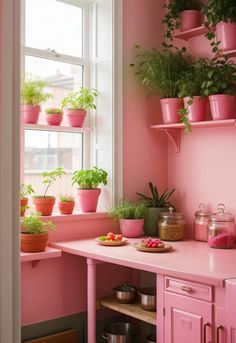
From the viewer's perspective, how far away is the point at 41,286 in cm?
298

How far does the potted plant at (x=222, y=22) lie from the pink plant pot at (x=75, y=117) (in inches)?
38.2

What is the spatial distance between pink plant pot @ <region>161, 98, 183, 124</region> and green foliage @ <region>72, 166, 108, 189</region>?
23.2 inches

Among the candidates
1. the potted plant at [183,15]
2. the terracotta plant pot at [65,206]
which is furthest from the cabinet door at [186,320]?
the potted plant at [183,15]

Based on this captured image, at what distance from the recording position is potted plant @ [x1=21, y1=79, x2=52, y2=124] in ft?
9.92

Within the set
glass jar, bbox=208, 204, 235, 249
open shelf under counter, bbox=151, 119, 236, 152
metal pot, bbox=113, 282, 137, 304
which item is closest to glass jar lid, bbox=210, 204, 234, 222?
glass jar, bbox=208, 204, 235, 249

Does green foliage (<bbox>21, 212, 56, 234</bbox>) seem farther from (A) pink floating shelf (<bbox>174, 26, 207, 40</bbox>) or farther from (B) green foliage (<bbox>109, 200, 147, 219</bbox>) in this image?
(A) pink floating shelf (<bbox>174, 26, 207, 40</bbox>)

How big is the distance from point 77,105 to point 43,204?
0.74 m

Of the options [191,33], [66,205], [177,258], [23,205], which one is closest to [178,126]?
[191,33]

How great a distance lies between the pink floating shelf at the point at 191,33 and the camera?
3200 millimetres

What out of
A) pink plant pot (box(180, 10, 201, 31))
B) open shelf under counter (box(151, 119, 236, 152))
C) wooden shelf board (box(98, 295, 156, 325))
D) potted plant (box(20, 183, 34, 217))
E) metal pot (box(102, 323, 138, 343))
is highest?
pink plant pot (box(180, 10, 201, 31))

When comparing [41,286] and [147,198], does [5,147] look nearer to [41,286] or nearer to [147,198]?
[41,286]

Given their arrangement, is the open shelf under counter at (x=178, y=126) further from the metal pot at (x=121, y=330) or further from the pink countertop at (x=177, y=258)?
the metal pot at (x=121, y=330)

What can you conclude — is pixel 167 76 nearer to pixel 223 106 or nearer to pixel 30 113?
pixel 223 106

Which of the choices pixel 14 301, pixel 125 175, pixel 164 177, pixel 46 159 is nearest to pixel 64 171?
pixel 46 159
